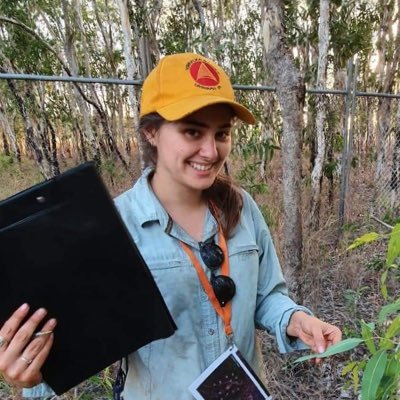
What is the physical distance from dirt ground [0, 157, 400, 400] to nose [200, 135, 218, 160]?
52.8 inches

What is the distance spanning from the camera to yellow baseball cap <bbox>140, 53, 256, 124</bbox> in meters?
0.90

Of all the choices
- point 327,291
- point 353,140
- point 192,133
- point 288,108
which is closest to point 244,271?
point 192,133

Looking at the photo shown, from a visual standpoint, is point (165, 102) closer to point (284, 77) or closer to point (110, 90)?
point (284, 77)

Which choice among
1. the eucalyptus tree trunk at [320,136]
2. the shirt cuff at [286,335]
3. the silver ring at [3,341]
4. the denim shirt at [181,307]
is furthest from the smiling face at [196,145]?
the eucalyptus tree trunk at [320,136]

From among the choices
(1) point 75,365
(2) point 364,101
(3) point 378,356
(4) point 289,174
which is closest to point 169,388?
(1) point 75,365

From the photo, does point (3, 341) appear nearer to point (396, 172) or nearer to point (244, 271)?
point (244, 271)

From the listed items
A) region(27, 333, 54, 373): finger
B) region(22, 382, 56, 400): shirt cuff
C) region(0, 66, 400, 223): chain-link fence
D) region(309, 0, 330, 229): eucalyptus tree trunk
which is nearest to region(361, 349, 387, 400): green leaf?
region(27, 333, 54, 373): finger

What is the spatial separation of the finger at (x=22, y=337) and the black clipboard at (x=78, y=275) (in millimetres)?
20

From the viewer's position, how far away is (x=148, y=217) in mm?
961

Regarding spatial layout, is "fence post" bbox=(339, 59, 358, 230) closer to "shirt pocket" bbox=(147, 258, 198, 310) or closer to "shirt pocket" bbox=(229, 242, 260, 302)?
"shirt pocket" bbox=(229, 242, 260, 302)

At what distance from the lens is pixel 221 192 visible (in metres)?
1.12

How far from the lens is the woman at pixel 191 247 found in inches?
36.8

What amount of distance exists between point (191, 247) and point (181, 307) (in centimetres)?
15

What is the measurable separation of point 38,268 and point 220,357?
53cm
